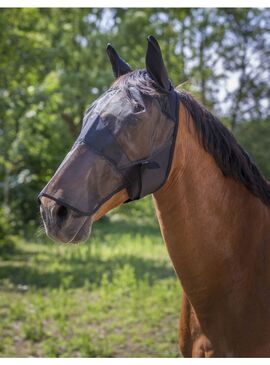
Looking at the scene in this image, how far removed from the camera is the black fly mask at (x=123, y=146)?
1.83 m

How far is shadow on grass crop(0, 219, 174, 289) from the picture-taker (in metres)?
7.36

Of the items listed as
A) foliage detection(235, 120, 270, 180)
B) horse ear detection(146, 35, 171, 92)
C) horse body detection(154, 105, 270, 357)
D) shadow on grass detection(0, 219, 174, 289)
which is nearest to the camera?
horse ear detection(146, 35, 171, 92)

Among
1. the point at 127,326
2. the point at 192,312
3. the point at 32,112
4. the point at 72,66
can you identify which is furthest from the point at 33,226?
the point at 192,312

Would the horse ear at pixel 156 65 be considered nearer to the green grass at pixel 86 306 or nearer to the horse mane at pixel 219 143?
the horse mane at pixel 219 143

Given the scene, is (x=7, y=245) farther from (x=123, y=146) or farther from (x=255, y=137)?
(x=255, y=137)

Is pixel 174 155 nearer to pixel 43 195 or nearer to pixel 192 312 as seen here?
pixel 43 195

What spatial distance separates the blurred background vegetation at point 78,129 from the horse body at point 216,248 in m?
0.53

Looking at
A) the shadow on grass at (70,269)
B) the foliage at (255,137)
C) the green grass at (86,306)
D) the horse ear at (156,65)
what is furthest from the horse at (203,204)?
the foliage at (255,137)

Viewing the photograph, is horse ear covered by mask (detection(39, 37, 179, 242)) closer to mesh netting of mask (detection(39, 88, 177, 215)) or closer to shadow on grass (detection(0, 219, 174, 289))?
mesh netting of mask (detection(39, 88, 177, 215))

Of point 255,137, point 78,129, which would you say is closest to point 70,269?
point 78,129

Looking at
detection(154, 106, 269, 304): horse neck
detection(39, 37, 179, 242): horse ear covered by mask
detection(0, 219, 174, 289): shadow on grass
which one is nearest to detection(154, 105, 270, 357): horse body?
detection(154, 106, 269, 304): horse neck

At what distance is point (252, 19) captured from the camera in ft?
45.3

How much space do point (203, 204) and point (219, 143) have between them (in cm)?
28

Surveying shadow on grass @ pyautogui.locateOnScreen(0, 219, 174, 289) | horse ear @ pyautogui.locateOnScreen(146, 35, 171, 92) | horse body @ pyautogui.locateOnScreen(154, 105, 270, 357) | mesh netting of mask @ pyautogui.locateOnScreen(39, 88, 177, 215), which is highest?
horse ear @ pyautogui.locateOnScreen(146, 35, 171, 92)
